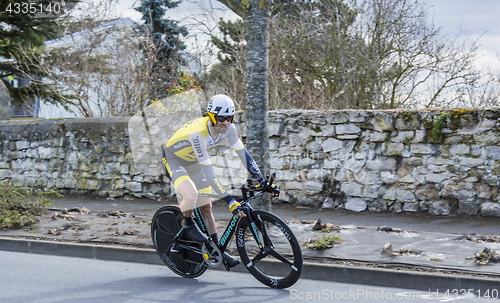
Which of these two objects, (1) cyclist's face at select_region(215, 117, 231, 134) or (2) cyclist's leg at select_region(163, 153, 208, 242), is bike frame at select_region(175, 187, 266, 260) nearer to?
(2) cyclist's leg at select_region(163, 153, 208, 242)

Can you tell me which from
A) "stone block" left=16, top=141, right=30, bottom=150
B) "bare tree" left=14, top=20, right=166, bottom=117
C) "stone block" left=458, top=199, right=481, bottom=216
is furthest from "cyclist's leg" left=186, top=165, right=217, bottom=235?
"bare tree" left=14, top=20, right=166, bottom=117

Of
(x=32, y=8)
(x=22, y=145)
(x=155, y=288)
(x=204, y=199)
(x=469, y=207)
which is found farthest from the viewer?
(x=32, y=8)

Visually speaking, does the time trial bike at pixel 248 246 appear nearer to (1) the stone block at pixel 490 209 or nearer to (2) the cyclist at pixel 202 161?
(2) the cyclist at pixel 202 161

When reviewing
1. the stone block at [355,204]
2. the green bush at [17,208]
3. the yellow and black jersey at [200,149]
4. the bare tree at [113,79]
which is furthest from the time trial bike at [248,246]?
the bare tree at [113,79]

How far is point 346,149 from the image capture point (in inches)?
352

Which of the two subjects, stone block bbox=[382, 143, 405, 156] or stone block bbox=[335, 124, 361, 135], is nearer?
stone block bbox=[382, 143, 405, 156]

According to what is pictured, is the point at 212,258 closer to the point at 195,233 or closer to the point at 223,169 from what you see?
the point at 195,233

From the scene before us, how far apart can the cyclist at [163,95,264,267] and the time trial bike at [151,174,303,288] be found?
9 cm

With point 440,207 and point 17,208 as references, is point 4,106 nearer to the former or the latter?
point 17,208

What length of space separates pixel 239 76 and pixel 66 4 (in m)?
9.15

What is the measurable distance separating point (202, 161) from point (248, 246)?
0.98 meters

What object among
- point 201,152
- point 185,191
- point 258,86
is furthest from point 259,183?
point 258,86

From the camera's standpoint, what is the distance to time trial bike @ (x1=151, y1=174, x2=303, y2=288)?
455 centimetres

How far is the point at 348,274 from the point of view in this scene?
201 inches
